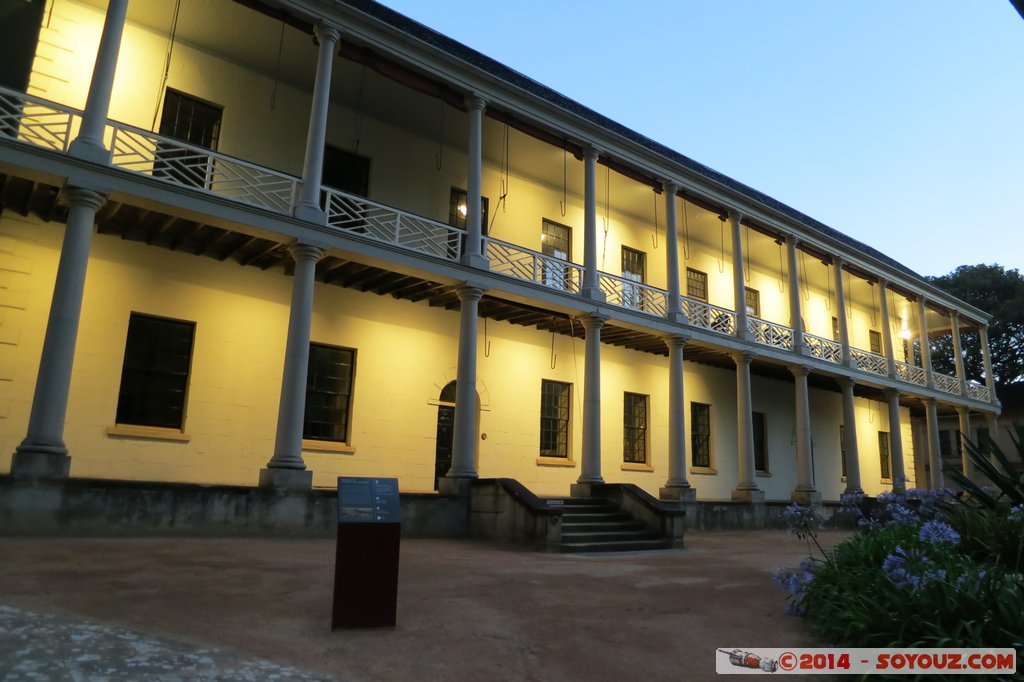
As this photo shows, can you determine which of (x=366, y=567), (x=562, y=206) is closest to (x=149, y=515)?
(x=366, y=567)

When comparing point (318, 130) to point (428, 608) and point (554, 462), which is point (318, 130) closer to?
point (428, 608)

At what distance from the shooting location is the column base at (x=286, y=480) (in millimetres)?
10523

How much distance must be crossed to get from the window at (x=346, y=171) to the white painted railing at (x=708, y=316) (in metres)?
8.86

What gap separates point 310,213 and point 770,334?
14.5 metres

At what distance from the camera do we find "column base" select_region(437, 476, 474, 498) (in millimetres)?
12289

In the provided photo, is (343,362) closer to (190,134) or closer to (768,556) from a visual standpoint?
(190,134)

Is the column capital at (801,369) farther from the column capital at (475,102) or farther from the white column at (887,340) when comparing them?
the column capital at (475,102)

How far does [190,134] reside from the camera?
43.6ft

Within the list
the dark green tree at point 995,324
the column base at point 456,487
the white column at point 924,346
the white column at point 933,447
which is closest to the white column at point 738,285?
the white column at point 924,346

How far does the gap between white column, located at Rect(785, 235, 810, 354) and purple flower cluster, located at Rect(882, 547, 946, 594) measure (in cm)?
1609

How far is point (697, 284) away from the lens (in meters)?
22.0

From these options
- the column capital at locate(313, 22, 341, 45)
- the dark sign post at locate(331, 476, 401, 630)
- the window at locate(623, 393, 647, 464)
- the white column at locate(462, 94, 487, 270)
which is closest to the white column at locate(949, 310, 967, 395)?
the window at locate(623, 393, 647, 464)

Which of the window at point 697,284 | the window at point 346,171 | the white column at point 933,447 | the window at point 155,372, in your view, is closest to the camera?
the window at point 155,372

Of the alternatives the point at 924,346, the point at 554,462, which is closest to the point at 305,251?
the point at 554,462
